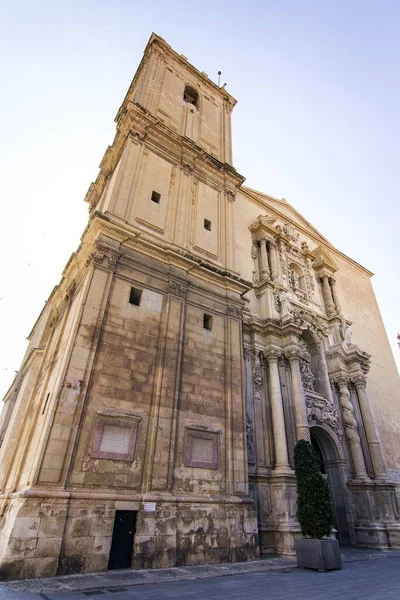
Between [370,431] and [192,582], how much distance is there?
14.1 meters

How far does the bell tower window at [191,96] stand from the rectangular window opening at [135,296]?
663 inches

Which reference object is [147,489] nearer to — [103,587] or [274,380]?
[103,587]

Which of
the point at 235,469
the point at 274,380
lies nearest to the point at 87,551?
the point at 235,469

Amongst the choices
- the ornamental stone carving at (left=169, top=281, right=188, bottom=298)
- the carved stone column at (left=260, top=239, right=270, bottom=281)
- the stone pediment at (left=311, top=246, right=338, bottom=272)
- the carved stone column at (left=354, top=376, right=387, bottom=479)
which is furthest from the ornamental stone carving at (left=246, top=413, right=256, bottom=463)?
the stone pediment at (left=311, top=246, right=338, bottom=272)

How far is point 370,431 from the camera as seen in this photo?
1909 cm

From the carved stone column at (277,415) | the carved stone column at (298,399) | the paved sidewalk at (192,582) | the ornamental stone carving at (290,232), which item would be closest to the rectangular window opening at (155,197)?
the carved stone column at (277,415)

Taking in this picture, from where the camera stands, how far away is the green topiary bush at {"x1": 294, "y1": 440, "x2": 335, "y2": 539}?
10.3 m

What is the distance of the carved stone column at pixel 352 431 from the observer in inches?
695

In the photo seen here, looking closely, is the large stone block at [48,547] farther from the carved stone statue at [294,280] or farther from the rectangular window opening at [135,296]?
the carved stone statue at [294,280]

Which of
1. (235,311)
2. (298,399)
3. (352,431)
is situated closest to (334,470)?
(352,431)

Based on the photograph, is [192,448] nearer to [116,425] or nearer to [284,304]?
[116,425]

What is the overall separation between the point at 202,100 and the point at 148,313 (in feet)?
60.0

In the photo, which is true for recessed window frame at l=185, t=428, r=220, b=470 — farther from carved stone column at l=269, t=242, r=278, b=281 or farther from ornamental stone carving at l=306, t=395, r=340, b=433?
carved stone column at l=269, t=242, r=278, b=281

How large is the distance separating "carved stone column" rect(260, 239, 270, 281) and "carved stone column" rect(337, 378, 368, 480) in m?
7.14
